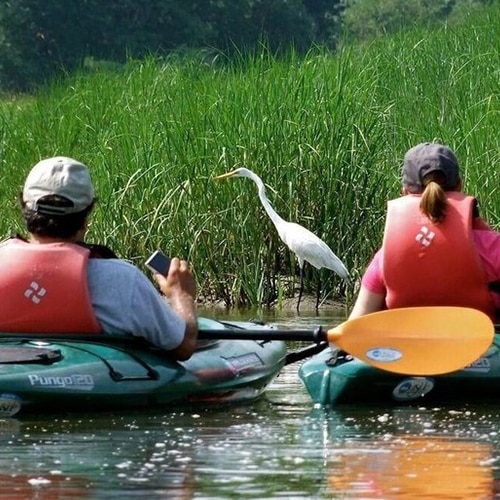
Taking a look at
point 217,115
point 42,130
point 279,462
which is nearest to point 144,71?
point 42,130

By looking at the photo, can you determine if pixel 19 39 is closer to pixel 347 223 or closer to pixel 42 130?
pixel 42 130

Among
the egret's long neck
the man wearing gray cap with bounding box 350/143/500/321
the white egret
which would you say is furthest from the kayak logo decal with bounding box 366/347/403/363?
the egret's long neck

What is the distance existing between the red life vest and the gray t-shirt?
55 mm

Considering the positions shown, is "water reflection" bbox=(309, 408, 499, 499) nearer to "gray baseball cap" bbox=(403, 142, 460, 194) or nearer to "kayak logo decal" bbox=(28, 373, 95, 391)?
"kayak logo decal" bbox=(28, 373, 95, 391)

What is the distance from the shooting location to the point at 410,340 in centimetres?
685

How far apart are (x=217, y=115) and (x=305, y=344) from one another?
292 cm

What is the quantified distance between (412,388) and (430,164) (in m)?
0.86

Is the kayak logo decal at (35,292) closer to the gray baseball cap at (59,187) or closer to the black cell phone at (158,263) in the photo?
the gray baseball cap at (59,187)

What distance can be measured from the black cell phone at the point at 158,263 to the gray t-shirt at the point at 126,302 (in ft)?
0.62

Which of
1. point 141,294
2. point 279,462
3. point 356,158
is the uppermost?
point 356,158

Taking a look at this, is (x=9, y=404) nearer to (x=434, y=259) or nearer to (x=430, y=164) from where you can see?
(x=434, y=259)

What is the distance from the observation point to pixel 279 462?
5.53 meters

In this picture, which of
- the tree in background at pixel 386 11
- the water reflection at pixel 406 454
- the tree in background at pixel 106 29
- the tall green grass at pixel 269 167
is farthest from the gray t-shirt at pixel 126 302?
the tree in background at pixel 386 11

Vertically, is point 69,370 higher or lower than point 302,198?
lower
